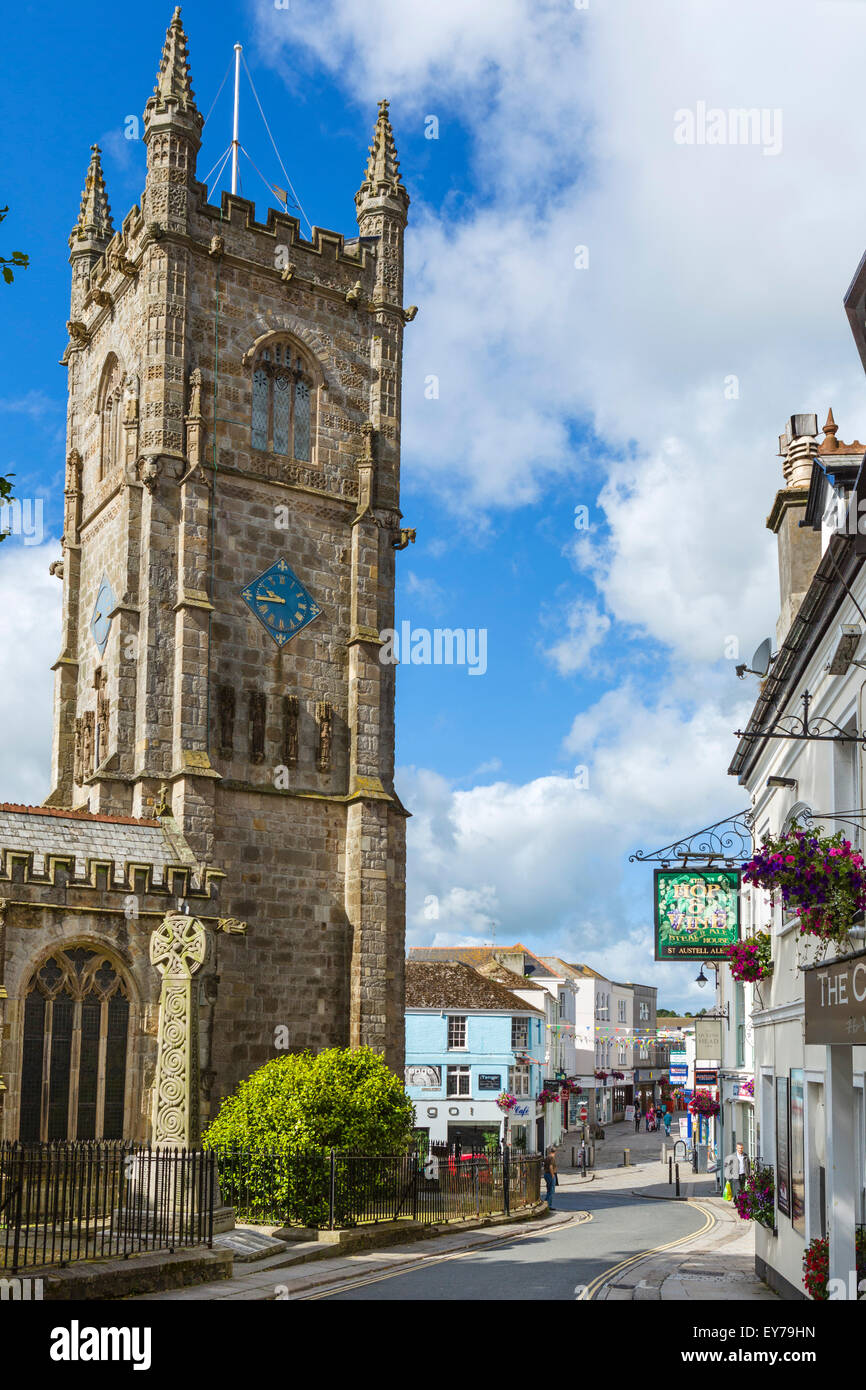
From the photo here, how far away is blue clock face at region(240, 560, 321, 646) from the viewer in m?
33.3

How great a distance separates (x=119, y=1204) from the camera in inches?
712

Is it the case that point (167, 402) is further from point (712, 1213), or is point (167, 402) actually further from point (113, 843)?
point (712, 1213)

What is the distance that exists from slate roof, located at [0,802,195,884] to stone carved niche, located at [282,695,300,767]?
A: 517 centimetres

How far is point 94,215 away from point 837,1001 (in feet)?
118

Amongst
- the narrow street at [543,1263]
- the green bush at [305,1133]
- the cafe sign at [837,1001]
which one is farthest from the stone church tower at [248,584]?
the cafe sign at [837,1001]

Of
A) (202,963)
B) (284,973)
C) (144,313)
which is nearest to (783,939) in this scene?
(202,963)

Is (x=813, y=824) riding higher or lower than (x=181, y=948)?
higher

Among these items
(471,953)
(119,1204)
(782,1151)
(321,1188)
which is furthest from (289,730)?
(471,953)

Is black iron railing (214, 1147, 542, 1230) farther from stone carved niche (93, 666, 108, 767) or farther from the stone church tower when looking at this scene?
stone carved niche (93, 666, 108, 767)

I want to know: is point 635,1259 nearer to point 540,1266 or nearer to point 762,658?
point 540,1266

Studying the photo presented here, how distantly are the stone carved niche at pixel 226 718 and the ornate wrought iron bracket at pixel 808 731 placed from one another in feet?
51.5

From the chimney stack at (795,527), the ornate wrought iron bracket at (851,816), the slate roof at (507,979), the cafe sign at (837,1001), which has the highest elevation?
the chimney stack at (795,527)

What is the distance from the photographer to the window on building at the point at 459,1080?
57.3 m

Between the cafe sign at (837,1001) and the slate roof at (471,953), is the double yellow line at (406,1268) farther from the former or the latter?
the slate roof at (471,953)
